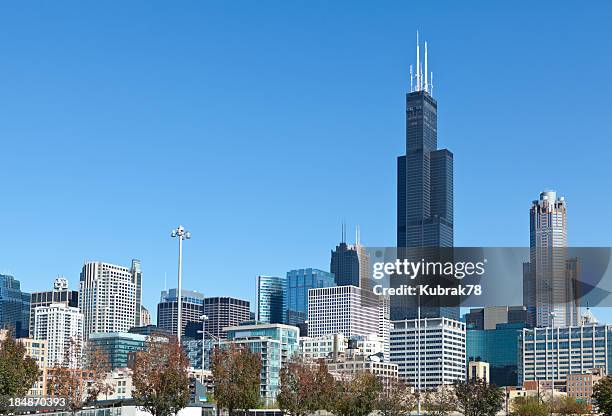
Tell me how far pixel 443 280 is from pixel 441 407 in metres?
72.1

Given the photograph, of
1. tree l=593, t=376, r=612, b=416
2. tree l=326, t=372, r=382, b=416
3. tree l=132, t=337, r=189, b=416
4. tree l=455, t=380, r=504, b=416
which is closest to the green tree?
tree l=326, t=372, r=382, b=416

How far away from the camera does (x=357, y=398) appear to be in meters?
91.8

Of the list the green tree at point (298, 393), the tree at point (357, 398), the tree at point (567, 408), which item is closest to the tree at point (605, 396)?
the tree at point (357, 398)

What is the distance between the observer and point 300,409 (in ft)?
272

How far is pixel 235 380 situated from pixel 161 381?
11.1m

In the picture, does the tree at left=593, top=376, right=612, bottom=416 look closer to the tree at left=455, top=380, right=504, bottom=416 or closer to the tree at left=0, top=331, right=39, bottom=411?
the tree at left=455, top=380, right=504, bottom=416

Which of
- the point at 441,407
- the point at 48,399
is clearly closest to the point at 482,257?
the point at 48,399

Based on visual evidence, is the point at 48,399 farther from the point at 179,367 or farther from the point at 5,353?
the point at 179,367

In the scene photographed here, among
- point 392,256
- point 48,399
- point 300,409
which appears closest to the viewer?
point 392,256

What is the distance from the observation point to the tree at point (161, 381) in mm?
63625

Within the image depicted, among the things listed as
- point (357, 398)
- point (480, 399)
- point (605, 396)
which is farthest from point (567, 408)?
point (357, 398)

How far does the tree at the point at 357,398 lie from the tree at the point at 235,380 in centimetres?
1755

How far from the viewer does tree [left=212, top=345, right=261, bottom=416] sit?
73688 millimetres

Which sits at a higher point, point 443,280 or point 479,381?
point 443,280
